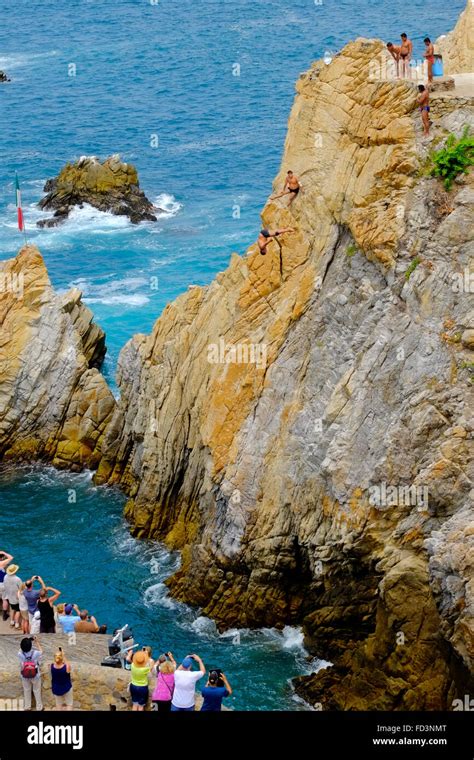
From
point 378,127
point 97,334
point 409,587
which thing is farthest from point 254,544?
point 97,334

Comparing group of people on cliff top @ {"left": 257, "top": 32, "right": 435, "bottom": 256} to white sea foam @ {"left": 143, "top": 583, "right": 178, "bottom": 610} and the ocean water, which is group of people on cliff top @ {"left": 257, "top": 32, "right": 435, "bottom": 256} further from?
the ocean water

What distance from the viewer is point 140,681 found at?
32.4m

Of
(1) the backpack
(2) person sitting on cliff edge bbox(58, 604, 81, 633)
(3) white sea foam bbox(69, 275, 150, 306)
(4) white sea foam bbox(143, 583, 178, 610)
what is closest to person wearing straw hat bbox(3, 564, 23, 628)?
(2) person sitting on cliff edge bbox(58, 604, 81, 633)

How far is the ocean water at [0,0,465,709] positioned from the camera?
4831 cm

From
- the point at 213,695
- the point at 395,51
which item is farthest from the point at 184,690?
the point at 395,51

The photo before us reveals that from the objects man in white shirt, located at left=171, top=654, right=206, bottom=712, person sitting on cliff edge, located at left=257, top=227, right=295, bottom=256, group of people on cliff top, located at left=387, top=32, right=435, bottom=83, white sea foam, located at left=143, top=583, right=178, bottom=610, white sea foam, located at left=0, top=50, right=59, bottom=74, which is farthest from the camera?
white sea foam, located at left=0, top=50, right=59, bottom=74

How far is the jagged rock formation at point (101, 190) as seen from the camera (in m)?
86.2

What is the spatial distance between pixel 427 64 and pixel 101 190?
146 ft

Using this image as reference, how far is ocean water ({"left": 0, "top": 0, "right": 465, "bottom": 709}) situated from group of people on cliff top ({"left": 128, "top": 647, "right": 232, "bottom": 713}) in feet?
30.2

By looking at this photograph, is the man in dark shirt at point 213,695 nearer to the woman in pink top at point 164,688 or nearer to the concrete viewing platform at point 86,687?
the concrete viewing platform at point 86,687

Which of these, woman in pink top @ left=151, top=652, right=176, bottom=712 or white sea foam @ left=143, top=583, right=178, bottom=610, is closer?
woman in pink top @ left=151, top=652, right=176, bottom=712

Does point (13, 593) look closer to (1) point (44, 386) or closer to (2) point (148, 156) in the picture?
(1) point (44, 386)

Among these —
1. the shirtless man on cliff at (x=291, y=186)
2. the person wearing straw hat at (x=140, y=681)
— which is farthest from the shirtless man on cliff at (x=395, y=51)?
the person wearing straw hat at (x=140, y=681)

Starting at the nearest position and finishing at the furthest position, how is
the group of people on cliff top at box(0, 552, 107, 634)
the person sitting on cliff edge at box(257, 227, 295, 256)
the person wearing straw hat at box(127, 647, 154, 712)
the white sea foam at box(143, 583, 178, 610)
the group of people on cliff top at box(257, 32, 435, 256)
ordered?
the person wearing straw hat at box(127, 647, 154, 712)
the group of people on cliff top at box(0, 552, 107, 634)
the group of people on cliff top at box(257, 32, 435, 256)
the person sitting on cliff edge at box(257, 227, 295, 256)
the white sea foam at box(143, 583, 178, 610)
